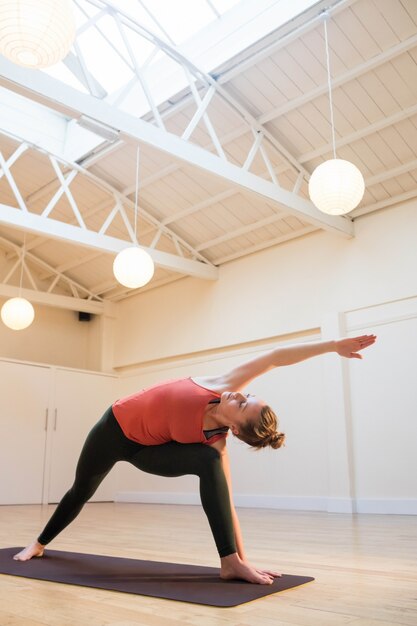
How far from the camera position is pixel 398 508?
18.2 ft

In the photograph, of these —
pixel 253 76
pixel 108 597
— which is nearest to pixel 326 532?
pixel 108 597

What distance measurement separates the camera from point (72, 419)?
8547 millimetres

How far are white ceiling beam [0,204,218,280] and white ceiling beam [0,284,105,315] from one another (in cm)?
196

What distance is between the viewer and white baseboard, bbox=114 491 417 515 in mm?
5582

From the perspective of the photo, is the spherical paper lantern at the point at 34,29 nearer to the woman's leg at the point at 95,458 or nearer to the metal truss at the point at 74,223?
the woman's leg at the point at 95,458

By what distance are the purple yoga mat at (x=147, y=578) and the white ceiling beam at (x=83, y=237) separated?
13.5 ft

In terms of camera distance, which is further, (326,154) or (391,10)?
(326,154)

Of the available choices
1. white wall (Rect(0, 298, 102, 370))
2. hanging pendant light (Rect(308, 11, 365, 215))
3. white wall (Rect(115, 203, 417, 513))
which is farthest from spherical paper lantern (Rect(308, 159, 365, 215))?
white wall (Rect(0, 298, 102, 370))

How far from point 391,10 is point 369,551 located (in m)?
3.99

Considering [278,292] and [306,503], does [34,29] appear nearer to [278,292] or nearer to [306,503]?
[278,292]

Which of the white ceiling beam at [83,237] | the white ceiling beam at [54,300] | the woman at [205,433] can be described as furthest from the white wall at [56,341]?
the woman at [205,433]

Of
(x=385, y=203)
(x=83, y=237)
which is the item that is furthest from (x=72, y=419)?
(x=385, y=203)

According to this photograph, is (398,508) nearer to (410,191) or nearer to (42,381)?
(410,191)

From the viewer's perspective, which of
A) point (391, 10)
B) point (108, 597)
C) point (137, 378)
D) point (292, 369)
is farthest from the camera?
point (137, 378)
